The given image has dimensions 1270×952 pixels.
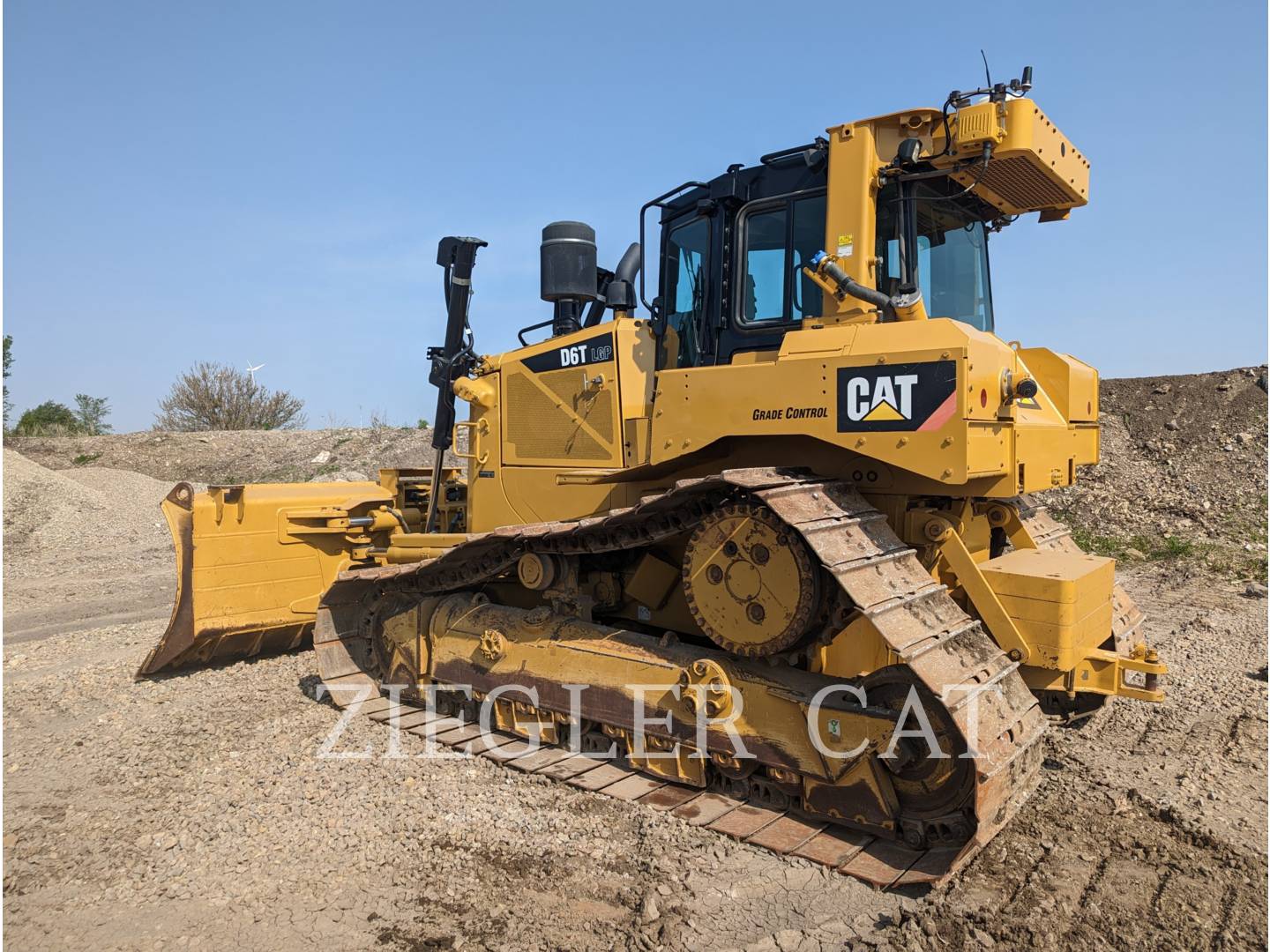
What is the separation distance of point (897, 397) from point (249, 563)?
5314 mm

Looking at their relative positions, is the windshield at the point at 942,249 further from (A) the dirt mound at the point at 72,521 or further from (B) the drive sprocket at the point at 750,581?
(A) the dirt mound at the point at 72,521

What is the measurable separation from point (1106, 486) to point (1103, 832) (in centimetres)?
1170

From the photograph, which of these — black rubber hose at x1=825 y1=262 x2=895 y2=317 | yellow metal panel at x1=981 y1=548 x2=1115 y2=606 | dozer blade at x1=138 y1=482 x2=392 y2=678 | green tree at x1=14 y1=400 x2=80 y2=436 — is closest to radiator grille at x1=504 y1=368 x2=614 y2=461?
black rubber hose at x1=825 y1=262 x2=895 y2=317

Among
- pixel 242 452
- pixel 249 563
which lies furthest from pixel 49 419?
pixel 249 563

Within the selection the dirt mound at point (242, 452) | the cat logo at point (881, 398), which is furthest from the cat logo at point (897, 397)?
the dirt mound at point (242, 452)

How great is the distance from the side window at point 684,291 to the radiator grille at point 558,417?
0.52 m

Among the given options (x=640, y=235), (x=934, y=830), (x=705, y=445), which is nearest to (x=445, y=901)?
(x=934, y=830)

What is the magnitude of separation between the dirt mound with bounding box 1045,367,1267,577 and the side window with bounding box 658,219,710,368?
907 cm

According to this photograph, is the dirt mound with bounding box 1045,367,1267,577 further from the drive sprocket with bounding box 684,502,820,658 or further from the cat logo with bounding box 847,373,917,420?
the drive sprocket with bounding box 684,502,820,658

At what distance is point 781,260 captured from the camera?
4.93 metres

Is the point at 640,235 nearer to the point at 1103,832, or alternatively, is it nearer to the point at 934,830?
the point at 934,830

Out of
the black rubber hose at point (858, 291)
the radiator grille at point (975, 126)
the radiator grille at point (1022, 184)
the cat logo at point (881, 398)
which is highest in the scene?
the radiator grille at point (975, 126)

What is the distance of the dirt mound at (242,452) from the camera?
72.6 feet

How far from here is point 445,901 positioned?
3.63m
